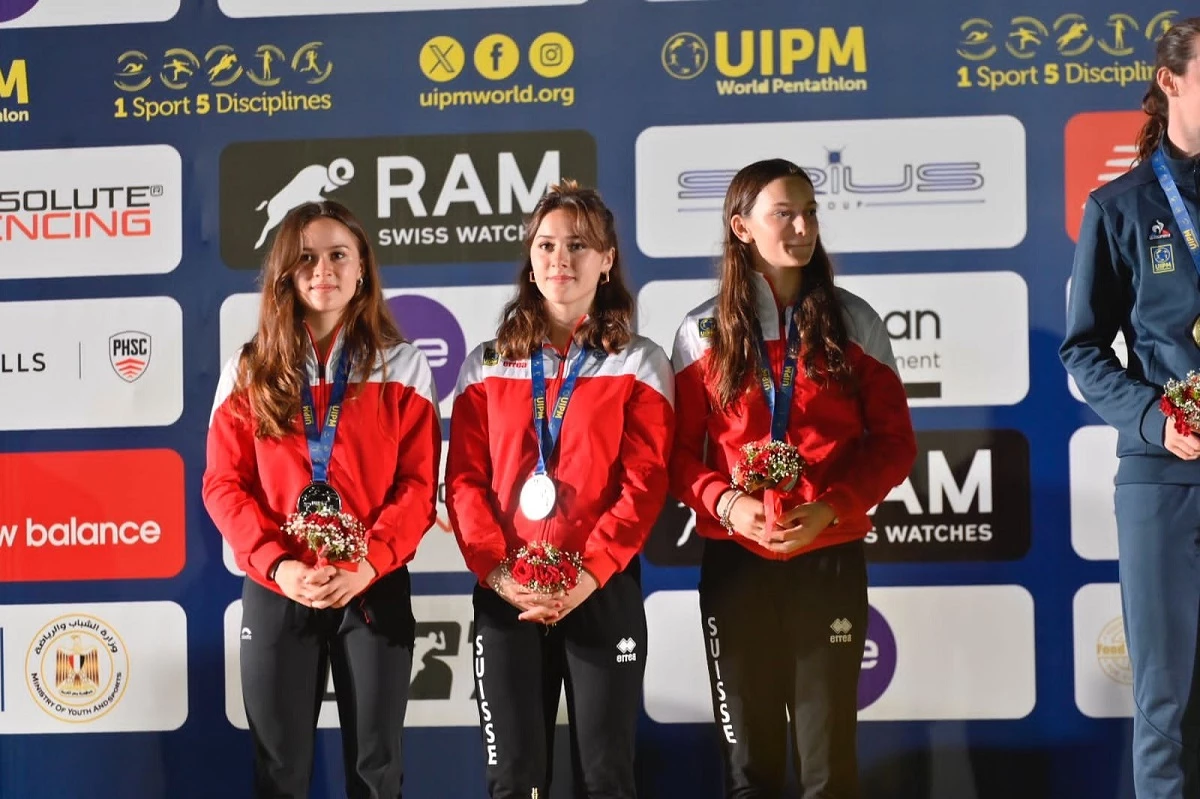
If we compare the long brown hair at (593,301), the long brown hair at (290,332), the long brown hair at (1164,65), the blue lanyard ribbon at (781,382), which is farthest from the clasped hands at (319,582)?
the long brown hair at (1164,65)

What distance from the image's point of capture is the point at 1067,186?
3.87 metres

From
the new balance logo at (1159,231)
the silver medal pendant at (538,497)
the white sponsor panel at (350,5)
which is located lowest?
the silver medal pendant at (538,497)

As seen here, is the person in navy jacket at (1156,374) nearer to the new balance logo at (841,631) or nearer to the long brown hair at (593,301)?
the new balance logo at (841,631)

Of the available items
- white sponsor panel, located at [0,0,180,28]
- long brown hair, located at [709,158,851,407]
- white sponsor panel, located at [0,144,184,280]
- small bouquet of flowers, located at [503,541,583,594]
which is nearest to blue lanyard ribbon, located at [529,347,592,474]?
small bouquet of flowers, located at [503,541,583,594]

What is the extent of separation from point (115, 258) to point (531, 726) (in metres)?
2.34

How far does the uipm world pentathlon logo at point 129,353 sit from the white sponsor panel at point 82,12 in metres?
1.10

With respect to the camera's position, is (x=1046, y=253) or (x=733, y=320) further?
(x=1046, y=253)

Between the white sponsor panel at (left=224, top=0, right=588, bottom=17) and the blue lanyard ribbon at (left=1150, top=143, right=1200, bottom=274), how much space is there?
1.97 m

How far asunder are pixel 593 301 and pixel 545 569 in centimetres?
81

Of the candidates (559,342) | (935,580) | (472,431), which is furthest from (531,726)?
(935,580)

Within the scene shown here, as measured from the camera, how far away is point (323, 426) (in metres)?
3.06

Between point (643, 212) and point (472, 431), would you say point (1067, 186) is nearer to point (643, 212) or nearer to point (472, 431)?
point (643, 212)

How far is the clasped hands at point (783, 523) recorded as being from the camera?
2.81 meters

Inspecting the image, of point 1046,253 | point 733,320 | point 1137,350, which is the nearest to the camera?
point 1137,350
